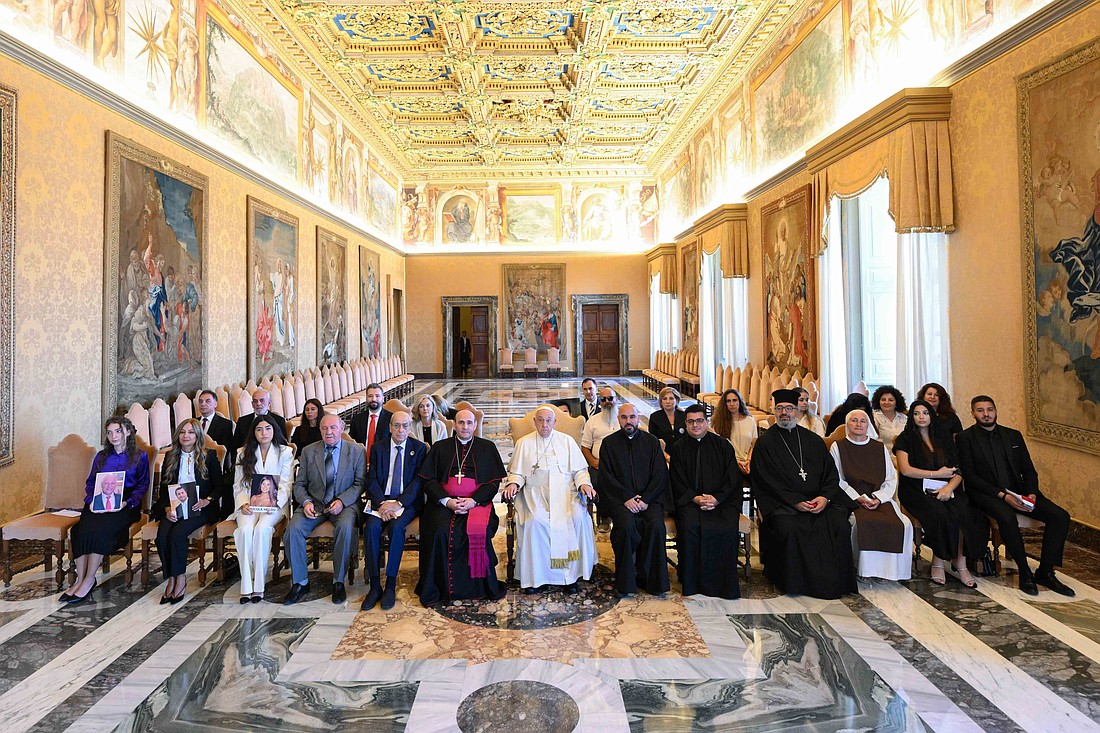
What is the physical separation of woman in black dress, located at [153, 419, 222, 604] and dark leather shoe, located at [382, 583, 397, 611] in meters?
1.47

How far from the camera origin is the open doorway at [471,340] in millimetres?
22406

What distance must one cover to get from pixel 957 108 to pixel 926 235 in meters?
1.29

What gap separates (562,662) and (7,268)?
5651 millimetres

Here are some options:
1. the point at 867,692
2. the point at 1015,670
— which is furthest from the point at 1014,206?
the point at 867,692

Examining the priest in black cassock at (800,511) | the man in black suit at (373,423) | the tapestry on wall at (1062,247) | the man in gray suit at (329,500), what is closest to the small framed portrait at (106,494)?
the man in gray suit at (329,500)

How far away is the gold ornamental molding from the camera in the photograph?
6.49 meters

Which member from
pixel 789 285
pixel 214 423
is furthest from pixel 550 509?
pixel 789 285

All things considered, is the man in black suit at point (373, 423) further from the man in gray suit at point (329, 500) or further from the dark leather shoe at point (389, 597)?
the dark leather shoe at point (389, 597)

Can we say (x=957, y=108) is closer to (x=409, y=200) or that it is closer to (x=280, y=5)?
(x=280, y=5)

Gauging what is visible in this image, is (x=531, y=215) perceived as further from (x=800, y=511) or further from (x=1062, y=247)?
(x=800, y=511)

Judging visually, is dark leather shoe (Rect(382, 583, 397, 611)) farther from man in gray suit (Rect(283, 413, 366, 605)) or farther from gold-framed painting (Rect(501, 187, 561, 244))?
gold-framed painting (Rect(501, 187, 561, 244))

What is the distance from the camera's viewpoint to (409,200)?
2186 centimetres

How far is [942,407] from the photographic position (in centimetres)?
560

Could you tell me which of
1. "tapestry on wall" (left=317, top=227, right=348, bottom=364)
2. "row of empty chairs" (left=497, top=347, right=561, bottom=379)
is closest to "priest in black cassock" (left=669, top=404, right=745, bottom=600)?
"tapestry on wall" (left=317, top=227, right=348, bottom=364)
